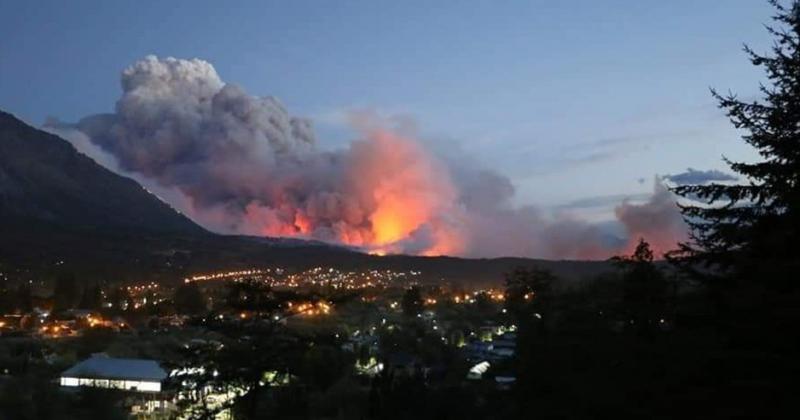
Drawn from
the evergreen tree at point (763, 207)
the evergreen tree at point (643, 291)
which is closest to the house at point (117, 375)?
the evergreen tree at point (643, 291)

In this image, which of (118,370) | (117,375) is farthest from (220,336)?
(118,370)

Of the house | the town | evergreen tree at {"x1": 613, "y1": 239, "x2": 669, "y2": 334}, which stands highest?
evergreen tree at {"x1": 613, "y1": 239, "x2": 669, "y2": 334}

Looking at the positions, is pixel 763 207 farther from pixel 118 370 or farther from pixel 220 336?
pixel 118 370

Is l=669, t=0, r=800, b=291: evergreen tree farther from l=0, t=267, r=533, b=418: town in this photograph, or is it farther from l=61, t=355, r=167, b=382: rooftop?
l=61, t=355, r=167, b=382: rooftop

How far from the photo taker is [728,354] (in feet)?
22.5

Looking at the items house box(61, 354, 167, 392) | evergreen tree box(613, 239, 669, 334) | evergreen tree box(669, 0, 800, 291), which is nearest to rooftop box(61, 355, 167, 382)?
house box(61, 354, 167, 392)

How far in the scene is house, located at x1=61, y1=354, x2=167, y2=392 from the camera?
31.4 metres

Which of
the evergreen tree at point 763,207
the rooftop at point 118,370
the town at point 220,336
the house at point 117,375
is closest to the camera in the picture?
the evergreen tree at point 763,207

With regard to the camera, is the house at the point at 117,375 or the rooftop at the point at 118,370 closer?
the house at the point at 117,375

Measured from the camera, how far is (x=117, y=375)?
33.2 m

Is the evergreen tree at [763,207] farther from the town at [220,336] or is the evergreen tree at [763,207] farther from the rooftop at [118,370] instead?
the rooftop at [118,370]

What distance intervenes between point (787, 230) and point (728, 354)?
154cm

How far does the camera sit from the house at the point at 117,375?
103 feet

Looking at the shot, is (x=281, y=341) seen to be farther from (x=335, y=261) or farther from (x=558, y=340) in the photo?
(x=335, y=261)
